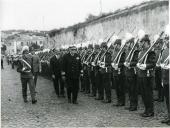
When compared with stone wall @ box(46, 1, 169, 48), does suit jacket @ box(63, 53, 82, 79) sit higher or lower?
lower

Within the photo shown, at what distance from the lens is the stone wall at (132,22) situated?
1616 centimetres

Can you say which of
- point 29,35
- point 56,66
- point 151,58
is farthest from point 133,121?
point 29,35

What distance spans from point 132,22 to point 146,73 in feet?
33.0

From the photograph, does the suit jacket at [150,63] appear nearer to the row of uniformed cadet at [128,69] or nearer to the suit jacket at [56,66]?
the row of uniformed cadet at [128,69]

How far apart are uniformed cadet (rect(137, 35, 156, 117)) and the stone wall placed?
20.2ft

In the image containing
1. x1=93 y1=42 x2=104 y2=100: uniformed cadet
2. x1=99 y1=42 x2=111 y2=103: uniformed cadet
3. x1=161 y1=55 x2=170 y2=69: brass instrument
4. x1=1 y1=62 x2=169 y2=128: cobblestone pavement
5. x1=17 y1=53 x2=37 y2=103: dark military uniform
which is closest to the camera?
x1=161 y1=55 x2=170 y2=69: brass instrument

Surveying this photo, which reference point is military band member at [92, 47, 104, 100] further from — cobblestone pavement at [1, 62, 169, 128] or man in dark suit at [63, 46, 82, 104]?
man in dark suit at [63, 46, 82, 104]

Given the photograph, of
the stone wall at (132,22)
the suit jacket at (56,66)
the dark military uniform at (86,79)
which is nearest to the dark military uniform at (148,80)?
the dark military uniform at (86,79)

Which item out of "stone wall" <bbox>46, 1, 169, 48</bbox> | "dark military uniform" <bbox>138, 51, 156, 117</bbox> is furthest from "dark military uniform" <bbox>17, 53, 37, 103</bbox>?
"stone wall" <bbox>46, 1, 169, 48</bbox>

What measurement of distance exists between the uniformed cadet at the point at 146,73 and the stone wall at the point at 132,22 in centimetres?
616

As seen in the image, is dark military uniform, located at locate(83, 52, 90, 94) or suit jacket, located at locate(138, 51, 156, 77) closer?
suit jacket, located at locate(138, 51, 156, 77)

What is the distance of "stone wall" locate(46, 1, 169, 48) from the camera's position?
53.0 feet

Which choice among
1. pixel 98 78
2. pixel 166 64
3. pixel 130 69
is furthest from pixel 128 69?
pixel 98 78

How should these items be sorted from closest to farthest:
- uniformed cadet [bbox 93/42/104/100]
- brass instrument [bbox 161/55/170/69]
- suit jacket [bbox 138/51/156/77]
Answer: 1. brass instrument [bbox 161/55/170/69]
2. suit jacket [bbox 138/51/156/77]
3. uniformed cadet [bbox 93/42/104/100]
